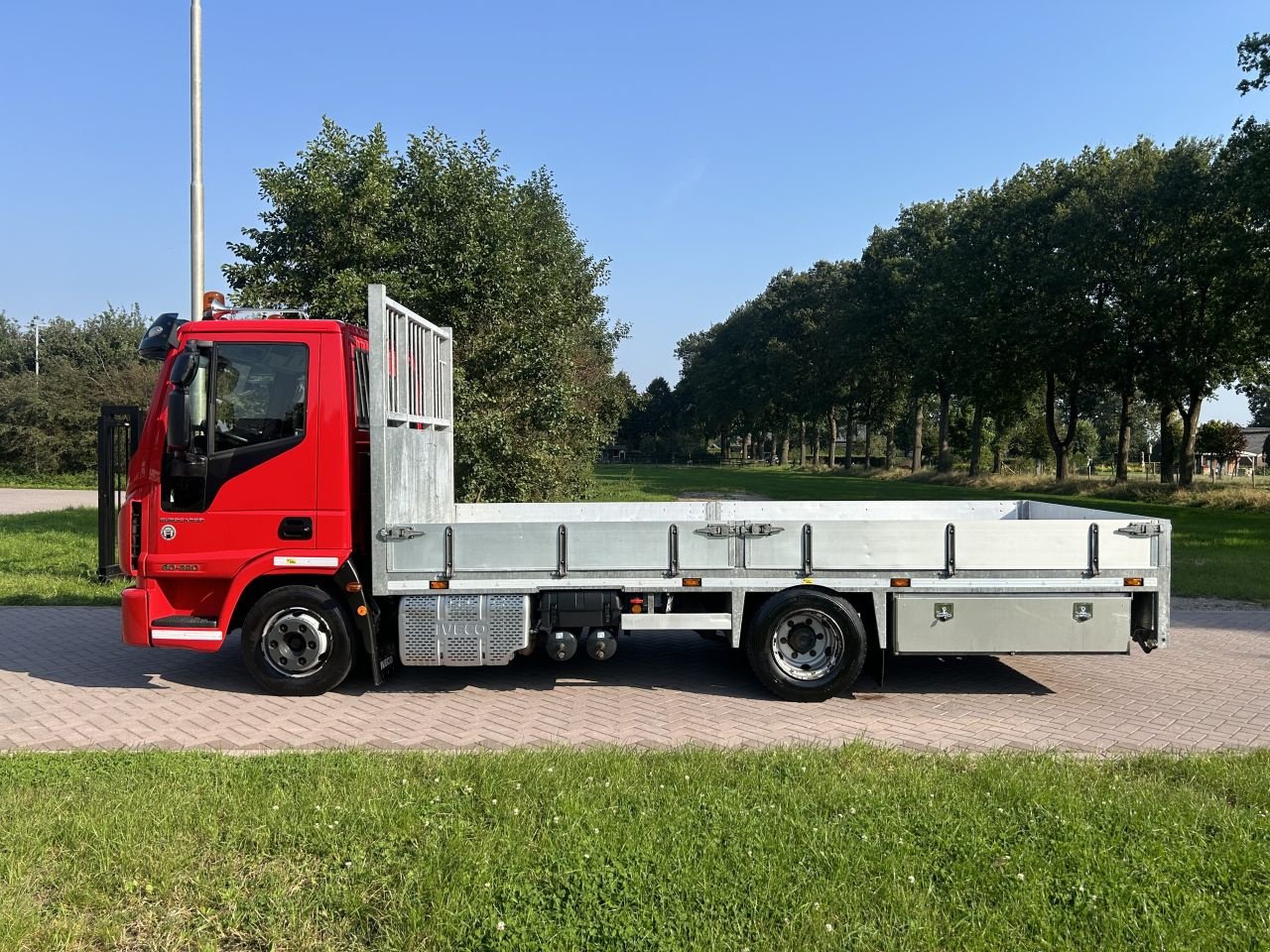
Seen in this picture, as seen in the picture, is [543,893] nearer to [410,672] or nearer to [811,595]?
[811,595]

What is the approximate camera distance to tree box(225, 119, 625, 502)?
45.5 ft

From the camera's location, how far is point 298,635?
700 centimetres

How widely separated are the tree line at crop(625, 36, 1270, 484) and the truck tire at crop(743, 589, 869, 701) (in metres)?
23.4

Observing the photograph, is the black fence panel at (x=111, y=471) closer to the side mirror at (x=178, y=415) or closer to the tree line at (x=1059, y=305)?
the side mirror at (x=178, y=415)

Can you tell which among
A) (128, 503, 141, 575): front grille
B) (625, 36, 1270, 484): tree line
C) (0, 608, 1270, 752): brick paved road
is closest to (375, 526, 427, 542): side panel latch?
(0, 608, 1270, 752): brick paved road

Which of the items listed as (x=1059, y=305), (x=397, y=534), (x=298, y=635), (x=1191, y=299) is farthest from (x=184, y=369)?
(x=1059, y=305)

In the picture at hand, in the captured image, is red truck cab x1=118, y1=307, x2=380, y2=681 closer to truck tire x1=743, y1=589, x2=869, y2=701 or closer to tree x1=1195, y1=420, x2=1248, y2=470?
truck tire x1=743, y1=589, x2=869, y2=701

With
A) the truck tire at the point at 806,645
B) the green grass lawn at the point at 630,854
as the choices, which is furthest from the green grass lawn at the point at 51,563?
the truck tire at the point at 806,645

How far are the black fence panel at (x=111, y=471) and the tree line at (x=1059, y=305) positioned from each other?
26505 millimetres

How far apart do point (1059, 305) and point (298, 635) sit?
3608cm

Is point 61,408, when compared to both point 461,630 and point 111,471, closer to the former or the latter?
point 111,471

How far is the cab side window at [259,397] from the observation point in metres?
6.80

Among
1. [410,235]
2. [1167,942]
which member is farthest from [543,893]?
[410,235]

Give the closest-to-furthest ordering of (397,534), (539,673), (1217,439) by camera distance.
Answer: (397,534) < (539,673) < (1217,439)
